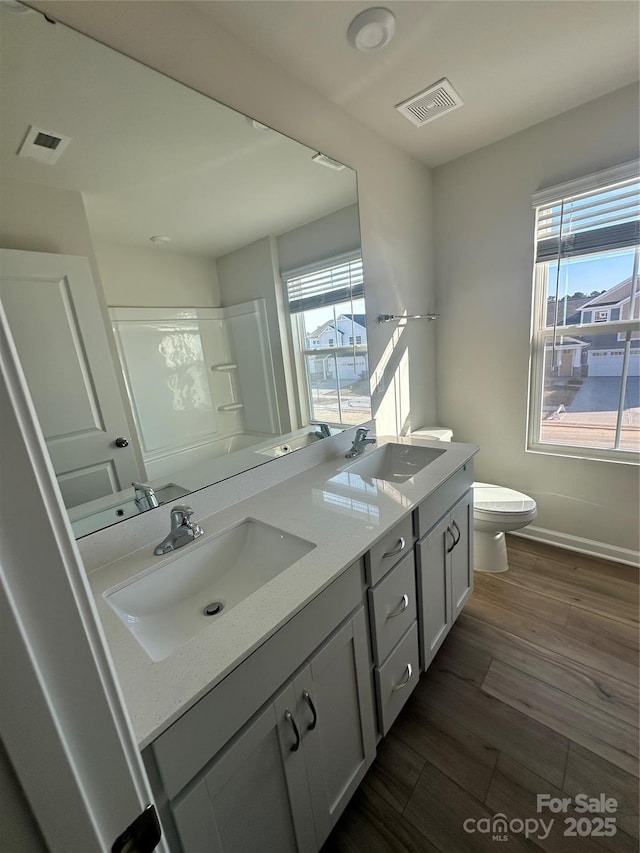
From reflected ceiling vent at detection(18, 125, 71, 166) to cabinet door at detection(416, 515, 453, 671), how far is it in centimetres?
155

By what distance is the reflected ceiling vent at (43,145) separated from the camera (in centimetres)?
82

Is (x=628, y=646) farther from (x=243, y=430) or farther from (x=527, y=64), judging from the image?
(x=527, y=64)

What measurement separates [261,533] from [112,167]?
114cm

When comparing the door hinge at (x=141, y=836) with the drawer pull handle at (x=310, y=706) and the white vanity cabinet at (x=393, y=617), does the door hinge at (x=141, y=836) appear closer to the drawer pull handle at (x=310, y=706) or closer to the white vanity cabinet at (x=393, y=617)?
the drawer pull handle at (x=310, y=706)

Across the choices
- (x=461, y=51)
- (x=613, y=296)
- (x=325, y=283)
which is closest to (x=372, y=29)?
(x=461, y=51)

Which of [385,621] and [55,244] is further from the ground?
[55,244]

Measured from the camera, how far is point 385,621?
110 centimetres

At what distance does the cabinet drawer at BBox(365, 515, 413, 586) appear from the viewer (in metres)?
1.02

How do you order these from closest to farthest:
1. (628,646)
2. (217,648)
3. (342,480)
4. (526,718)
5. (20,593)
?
(20,593) < (217,648) < (526,718) < (342,480) < (628,646)

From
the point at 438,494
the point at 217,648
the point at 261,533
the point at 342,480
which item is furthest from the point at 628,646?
the point at 217,648

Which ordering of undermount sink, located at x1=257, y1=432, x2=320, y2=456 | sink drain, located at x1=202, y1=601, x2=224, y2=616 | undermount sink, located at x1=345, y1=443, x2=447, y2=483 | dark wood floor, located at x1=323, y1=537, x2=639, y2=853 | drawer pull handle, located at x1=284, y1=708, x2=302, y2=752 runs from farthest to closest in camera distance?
undermount sink, located at x1=345, y1=443, x2=447, y2=483
undermount sink, located at x1=257, y1=432, x2=320, y2=456
dark wood floor, located at x1=323, y1=537, x2=639, y2=853
sink drain, located at x1=202, y1=601, x2=224, y2=616
drawer pull handle, located at x1=284, y1=708, x2=302, y2=752

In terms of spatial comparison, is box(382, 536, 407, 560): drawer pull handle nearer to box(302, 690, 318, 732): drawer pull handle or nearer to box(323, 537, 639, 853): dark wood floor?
box(302, 690, 318, 732): drawer pull handle

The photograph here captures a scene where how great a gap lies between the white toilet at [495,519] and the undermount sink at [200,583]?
3.77 ft

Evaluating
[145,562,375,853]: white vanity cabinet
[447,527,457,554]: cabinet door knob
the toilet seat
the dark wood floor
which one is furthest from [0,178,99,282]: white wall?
the toilet seat
